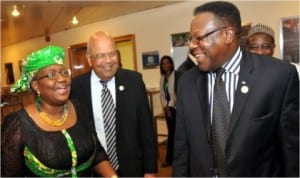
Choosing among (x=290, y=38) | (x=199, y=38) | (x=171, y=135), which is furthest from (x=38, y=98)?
(x=290, y=38)

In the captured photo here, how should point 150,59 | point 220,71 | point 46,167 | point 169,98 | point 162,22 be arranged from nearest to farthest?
point 220,71 → point 46,167 → point 169,98 → point 162,22 → point 150,59

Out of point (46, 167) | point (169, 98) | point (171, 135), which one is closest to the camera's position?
point (46, 167)

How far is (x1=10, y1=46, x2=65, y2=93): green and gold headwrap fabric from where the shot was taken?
163 cm

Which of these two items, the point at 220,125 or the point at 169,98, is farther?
the point at 169,98

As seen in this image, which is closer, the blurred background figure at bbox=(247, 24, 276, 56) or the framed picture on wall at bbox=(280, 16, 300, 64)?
the blurred background figure at bbox=(247, 24, 276, 56)

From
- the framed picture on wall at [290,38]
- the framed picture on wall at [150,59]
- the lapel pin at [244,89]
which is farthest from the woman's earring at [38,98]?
the framed picture on wall at [150,59]

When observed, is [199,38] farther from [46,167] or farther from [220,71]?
[46,167]

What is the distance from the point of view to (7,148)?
1535 millimetres

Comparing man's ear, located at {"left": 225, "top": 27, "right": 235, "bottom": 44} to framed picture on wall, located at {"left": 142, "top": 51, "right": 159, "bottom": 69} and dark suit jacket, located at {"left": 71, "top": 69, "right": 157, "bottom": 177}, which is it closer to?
dark suit jacket, located at {"left": 71, "top": 69, "right": 157, "bottom": 177}

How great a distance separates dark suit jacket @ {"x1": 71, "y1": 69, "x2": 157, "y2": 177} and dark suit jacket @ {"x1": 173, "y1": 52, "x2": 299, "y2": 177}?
64 cm

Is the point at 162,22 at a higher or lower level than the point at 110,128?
higher

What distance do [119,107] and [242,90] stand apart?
879 mm

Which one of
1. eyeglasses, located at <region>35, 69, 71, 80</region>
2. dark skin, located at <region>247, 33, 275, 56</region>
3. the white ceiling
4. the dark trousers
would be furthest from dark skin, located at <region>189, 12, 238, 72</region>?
the white ceiling

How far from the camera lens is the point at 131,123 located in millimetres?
2000
